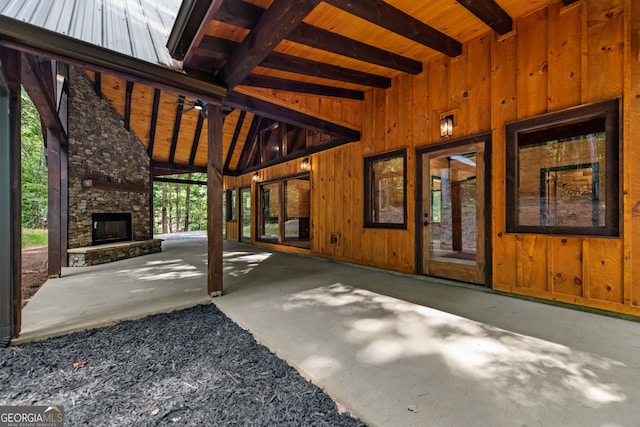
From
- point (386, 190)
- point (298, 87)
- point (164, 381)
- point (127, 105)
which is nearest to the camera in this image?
point (164, 381)

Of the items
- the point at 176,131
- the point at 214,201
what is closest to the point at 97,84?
the point at 176,131

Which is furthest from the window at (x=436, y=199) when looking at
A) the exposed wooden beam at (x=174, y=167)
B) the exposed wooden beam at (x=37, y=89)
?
the exposed wooden beam at (x=174, y=167)

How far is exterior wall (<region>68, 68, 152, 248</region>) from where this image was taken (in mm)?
5805

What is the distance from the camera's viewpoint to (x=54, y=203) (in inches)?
171

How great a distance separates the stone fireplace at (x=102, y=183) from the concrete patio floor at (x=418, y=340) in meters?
2.35

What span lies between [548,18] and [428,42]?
1.31 m

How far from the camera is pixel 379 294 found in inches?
131

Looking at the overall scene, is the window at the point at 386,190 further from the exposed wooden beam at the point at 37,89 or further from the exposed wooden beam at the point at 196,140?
the exposed wooden beam at the point at 196,140

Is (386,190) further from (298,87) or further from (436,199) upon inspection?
(298,87)

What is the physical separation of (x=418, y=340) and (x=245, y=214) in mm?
8643

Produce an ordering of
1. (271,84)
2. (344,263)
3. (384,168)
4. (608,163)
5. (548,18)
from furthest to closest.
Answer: (344,263), (384,168), (271,84), (548,18), (608,163)

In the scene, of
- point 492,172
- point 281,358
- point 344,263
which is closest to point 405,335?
point 281,358

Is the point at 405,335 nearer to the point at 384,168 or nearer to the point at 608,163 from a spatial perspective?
the point at 608,163

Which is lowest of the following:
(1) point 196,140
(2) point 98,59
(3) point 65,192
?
(3) point 65,192
